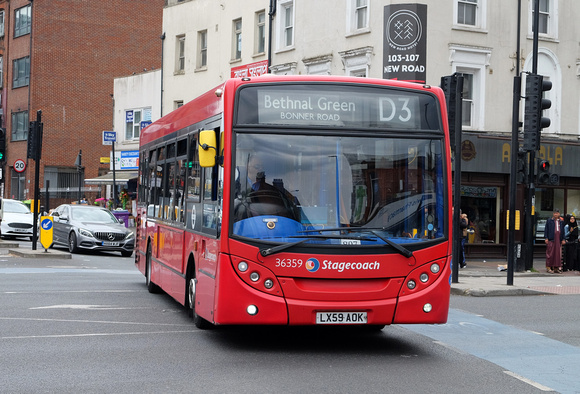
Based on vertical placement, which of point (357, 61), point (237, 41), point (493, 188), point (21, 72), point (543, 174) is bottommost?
point (493, 188)

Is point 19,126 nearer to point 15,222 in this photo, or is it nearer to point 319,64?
point 15,222

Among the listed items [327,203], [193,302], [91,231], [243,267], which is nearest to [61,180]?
[91,231]

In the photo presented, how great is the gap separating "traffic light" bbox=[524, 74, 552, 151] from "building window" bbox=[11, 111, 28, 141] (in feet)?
Result: 141

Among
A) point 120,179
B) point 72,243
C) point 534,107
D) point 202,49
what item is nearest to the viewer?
point 534,107

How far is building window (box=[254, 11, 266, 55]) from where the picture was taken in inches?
1388

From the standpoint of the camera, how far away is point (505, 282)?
20.3m

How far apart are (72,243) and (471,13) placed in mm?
14387

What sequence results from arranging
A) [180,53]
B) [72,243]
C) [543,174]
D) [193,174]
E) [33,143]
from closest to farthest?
[193,174] < [543,174] < [33,143] < [72,243] < [180,53]

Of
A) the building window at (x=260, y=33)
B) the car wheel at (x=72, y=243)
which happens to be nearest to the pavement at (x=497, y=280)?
the car wheel at (x=72, y=243)

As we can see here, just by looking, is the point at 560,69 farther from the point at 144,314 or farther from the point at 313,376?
Answer: the point at 313,376

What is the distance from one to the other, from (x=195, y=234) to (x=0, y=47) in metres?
53.1

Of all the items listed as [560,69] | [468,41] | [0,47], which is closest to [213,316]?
[468,41]

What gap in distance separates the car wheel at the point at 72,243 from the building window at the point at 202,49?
44.1 ft

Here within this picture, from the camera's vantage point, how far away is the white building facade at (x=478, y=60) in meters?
28.4
